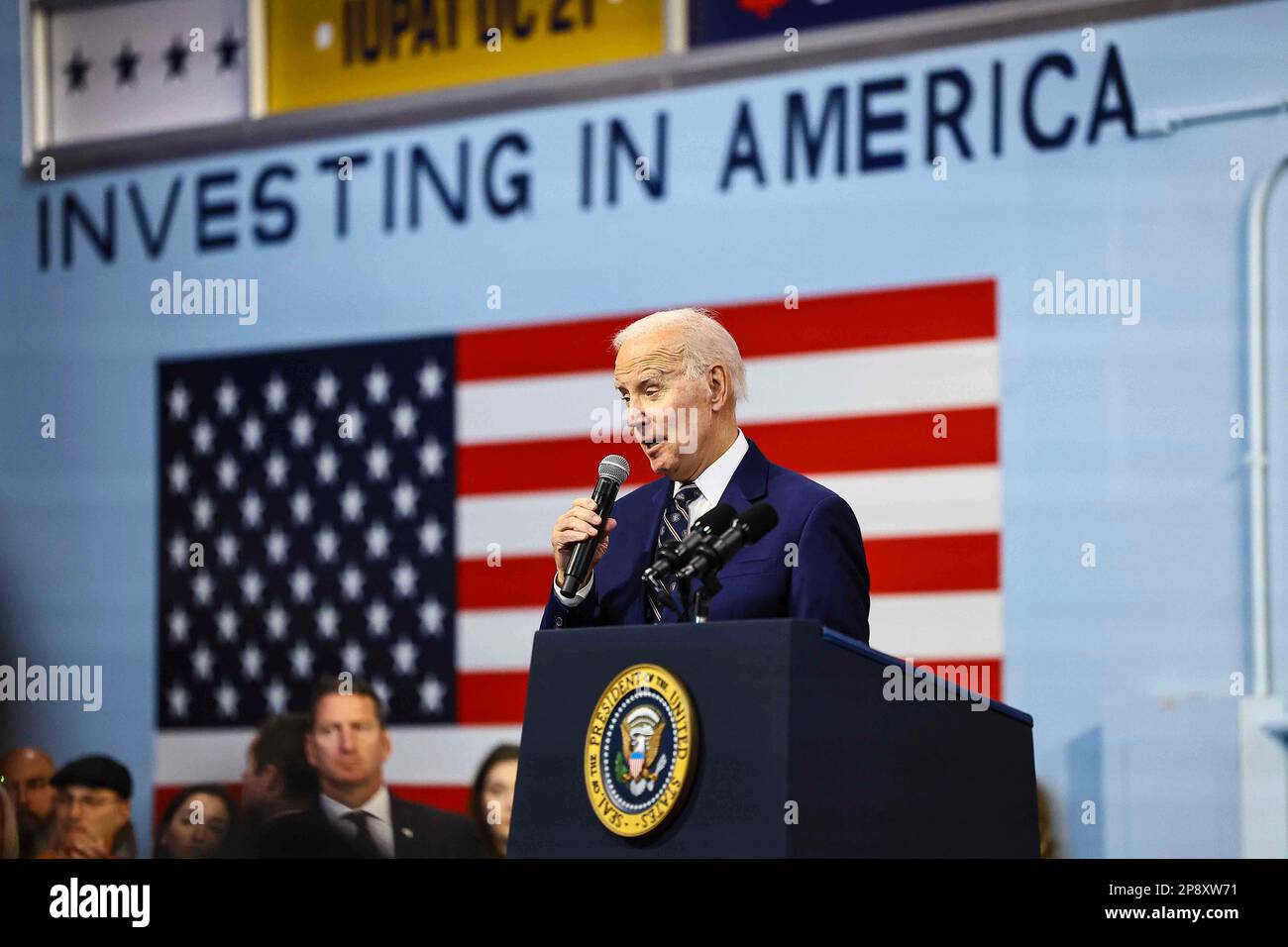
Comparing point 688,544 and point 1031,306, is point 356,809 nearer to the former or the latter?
point 1031,306

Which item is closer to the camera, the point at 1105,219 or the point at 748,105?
the point at 1105,219

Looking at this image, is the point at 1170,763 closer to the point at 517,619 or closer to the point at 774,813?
the point at 517,619

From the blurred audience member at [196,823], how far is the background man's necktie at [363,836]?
1.62 feet

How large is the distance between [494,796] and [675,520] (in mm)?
2402

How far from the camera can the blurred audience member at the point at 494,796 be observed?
480 centimetres

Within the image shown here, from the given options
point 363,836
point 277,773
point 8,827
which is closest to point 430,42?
point 277,773

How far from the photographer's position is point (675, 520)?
9.05ft

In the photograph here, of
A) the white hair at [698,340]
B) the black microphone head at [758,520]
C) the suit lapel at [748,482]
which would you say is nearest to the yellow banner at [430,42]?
the white hair at [698,340]

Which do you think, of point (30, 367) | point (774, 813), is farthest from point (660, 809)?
point (30, 367)

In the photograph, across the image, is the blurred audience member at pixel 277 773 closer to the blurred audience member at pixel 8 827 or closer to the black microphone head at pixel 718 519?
the blurred audience member at pixel 8 827

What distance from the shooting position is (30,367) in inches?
226

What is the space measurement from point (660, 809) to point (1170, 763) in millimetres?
2442

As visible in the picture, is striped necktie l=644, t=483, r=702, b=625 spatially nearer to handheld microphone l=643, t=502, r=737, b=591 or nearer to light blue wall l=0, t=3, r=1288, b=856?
handheld microphone l=643, t=502, r=737, b=591
